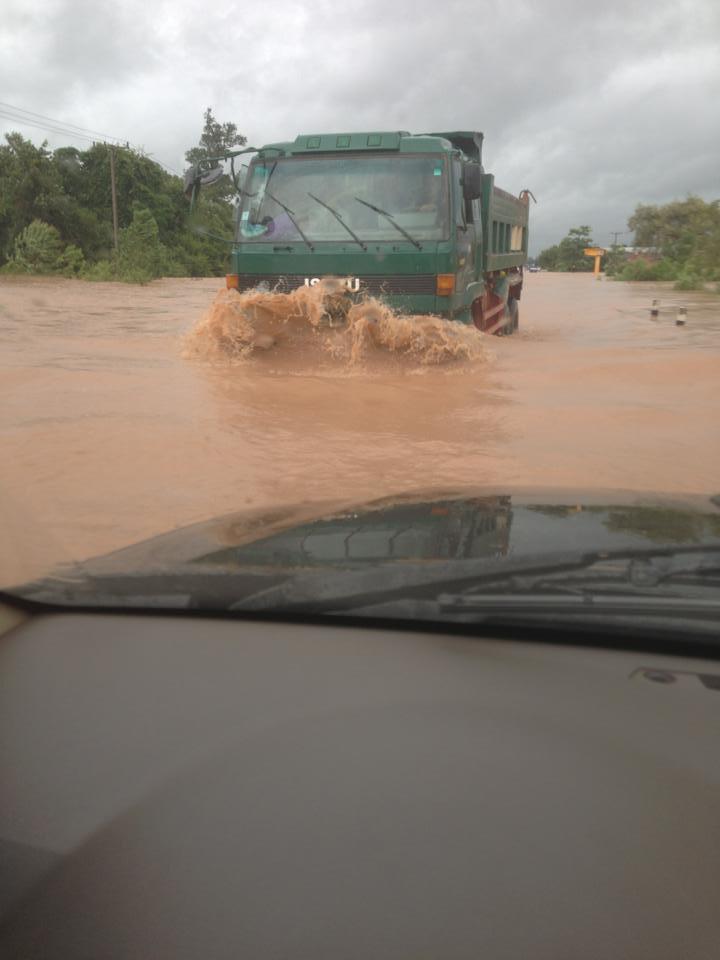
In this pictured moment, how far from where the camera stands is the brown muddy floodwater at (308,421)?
15.7 feet

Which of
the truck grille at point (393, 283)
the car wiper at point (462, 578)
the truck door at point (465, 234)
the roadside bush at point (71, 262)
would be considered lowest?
the car wiper at point (462, 578)

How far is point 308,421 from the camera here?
23.1ft

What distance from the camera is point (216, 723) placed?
158cm

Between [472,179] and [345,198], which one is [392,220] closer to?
[345,198]

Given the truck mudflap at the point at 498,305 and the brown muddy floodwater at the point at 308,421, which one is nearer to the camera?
the brown muddy floodwater at the point at 308,421

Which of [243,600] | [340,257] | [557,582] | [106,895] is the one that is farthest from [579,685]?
[340,257]

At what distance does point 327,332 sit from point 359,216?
A: 1.17 meters

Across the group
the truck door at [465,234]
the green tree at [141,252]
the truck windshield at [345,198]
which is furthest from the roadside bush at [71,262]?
the truck windshield at [345,198]

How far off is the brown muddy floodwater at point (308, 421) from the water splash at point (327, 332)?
21 mm

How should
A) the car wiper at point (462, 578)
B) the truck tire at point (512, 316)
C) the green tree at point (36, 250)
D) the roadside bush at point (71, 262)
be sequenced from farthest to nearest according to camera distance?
the roadside bush at point (71, 262) → the green tree at point (36, 250) → the truck tire at point (512, 316) → the car wiper at point (462, 578)

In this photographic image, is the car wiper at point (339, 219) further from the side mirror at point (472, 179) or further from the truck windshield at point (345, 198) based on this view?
the side mirror at point (472, 179)

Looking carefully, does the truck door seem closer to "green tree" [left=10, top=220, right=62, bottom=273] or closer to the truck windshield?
the truck windshield

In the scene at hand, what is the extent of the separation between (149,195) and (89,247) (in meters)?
9.07

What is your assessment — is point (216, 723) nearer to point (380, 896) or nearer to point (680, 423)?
point (380, 896)
